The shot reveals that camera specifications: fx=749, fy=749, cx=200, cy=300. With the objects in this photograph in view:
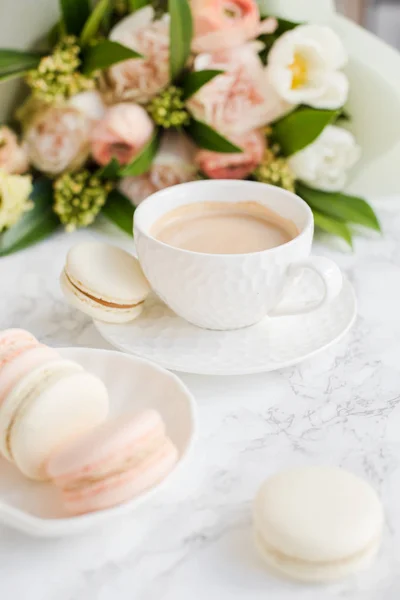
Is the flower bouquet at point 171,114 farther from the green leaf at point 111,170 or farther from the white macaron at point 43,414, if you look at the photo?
the white macaron at point 43,414

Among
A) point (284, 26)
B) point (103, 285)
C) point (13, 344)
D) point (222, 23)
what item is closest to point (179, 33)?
point (222, 23)

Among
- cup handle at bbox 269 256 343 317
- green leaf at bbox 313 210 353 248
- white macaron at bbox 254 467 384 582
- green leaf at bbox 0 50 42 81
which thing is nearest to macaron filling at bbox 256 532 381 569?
white macaron at bbox 254 467 384 582

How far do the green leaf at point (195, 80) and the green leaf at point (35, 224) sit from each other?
227mm

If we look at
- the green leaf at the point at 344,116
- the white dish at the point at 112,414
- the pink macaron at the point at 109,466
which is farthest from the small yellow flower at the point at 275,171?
the pink macaron at the point at 109,466

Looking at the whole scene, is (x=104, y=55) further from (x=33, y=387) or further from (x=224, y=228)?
(x=33, y=387)

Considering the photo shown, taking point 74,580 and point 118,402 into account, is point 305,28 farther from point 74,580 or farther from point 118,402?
point 74,580

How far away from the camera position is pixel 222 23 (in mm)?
969


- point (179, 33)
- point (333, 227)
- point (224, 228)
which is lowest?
point (333, 227)

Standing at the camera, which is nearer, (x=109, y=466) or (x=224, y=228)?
(x=109, y=466)

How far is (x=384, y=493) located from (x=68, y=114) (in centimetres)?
67

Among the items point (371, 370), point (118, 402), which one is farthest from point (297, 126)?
point (118, 402)

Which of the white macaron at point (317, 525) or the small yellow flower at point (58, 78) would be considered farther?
the small yellow flower at point (58, 78)

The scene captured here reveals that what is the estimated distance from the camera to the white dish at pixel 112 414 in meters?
0.48

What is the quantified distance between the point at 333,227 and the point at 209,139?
0.66ft
